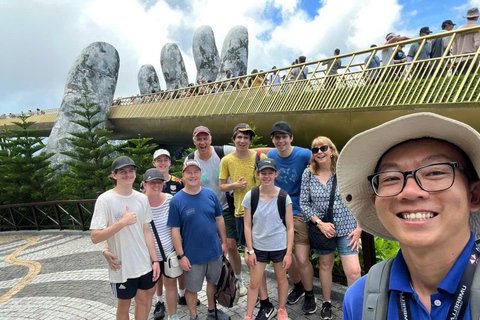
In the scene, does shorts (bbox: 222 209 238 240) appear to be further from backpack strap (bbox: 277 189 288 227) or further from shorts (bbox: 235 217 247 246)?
backpack strap (bbox: 277 189 288 227)

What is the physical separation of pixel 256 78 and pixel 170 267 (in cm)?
1024

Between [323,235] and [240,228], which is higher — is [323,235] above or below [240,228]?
above

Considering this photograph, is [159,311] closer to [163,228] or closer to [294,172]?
[163,228]

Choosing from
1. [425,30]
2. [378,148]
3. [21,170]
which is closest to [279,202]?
[378,148]

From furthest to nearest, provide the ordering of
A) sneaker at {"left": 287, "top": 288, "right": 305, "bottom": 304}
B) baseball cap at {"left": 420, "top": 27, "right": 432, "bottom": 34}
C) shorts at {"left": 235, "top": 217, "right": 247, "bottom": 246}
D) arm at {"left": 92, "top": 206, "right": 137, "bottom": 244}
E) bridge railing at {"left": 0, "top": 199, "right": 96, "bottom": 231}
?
bridge railing at {"left": 0, "top": 199, "right": 96, "bottom": 231} < baseball cap at {"left": 420, "top": 27, "right": 432, "bottom": 34} < sneaker at {"left": 287, "top": 288, "right": 305, "bottom": 304} < shorts at {"left": 235, "top": 217, "right": 247, "bottom": 246} < arm at {"left": 92, "top": 206, "right": 137, "bottom": 244}

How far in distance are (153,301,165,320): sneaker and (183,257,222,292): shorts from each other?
0.84 m

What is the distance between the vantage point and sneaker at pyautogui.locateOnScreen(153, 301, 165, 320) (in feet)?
11.8

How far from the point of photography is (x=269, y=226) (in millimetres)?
2973

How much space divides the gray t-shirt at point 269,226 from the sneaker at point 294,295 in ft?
2.97

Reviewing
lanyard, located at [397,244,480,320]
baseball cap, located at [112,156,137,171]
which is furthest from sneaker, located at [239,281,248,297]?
lanyard, located at [397,244,480,320]

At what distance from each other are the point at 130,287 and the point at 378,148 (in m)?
2.61

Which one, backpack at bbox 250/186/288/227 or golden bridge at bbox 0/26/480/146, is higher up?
golden bridge at bbox 0/26/480/146

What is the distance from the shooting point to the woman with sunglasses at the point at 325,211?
9.64 feet

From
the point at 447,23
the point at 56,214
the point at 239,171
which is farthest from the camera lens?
the point at 56,214
